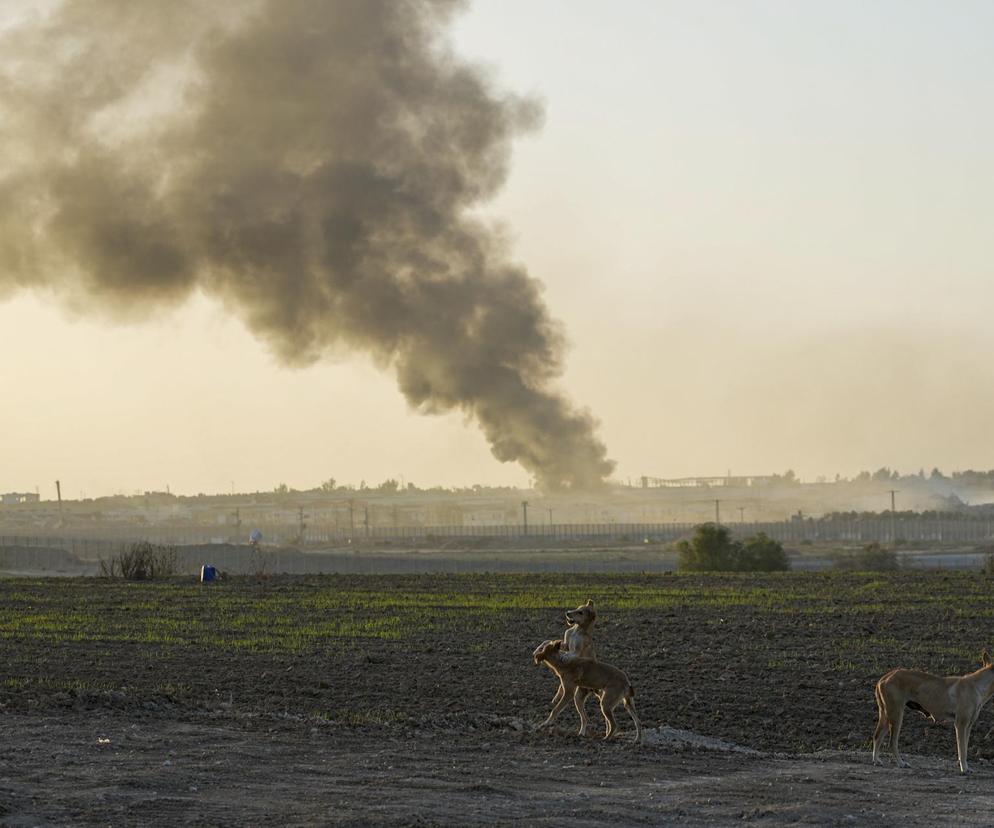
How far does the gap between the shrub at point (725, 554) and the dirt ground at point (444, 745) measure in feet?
141

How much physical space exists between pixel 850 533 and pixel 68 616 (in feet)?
409

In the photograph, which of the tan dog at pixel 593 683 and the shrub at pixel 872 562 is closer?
the tan dog at pixel 593 683

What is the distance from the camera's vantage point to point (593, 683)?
17.2 m

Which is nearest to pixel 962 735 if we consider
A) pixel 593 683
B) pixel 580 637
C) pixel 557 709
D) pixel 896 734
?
pixel 896 734

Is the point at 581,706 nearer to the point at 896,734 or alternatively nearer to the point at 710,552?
the point at 896,734

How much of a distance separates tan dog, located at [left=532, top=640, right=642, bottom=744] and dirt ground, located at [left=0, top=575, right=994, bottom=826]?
0.31 m

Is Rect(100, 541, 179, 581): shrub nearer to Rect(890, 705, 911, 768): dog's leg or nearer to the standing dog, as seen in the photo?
the standing dog

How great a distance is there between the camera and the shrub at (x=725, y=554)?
71000mm

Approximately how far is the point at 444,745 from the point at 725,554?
56.7 m

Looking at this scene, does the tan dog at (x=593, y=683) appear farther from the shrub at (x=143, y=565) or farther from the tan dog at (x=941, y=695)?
the shrub at (x=143, y=565)

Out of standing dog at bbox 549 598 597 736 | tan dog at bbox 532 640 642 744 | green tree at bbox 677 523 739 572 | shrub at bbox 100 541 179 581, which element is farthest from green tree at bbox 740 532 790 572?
tan dog at bbox 532 640 642 744

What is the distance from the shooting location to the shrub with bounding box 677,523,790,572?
233ft

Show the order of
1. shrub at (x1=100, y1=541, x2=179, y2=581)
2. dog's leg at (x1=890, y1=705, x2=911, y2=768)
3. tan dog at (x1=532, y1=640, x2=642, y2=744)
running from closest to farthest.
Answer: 1. dog's leg at (x1=890, y1=705, x2=911, y2=768)
2. tan dog at (x1=532, y1=640, x2=642, y2=744)
3. shrub at (x1=100, y1=541, x2=179, y2=581)

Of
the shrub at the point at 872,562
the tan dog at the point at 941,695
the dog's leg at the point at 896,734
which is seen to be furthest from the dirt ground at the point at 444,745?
the shrub at the point at 872,562
